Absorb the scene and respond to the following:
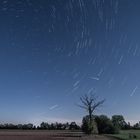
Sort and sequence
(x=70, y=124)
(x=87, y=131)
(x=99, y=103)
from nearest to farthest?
(x=99, y=103), (x=87, y=131), (x=70, y=124)

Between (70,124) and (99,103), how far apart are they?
4532 inches

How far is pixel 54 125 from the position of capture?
184m

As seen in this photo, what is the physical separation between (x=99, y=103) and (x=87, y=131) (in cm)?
1000

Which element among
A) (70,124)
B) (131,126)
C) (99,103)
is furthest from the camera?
(70,124)

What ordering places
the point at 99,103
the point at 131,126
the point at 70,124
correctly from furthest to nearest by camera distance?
1. the point at 70,124
2. the point at 131,126
3. the point at 99,103

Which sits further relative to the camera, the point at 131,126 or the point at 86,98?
the point at 131,126

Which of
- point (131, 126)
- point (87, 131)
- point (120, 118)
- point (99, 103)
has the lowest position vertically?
point (87, 131)

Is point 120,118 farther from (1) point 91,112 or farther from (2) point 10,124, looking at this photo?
(1) point 91,112

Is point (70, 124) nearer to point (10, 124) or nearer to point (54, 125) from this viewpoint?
point (54, 125)

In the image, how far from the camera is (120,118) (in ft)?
626

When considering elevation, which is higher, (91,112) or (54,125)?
(54,125)

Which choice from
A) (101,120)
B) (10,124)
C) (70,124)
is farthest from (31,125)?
(101,120)

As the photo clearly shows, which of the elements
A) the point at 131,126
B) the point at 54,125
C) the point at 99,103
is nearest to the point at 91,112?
the point at 99,103

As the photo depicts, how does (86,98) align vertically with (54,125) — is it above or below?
below
